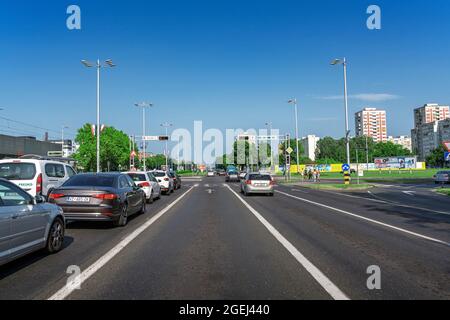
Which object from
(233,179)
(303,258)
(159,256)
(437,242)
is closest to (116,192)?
(159,256)

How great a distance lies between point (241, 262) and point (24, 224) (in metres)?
3.56

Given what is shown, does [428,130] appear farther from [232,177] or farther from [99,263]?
[99,263]

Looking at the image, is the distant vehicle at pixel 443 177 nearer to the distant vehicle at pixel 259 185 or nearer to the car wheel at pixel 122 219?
the distant vehicle at pixel 259 185

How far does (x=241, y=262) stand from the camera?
6.59 metres

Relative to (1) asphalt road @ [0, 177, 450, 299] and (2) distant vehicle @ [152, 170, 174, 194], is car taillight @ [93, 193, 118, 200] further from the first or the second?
(2) distant vehicle @ [152, 170, 174, 194]

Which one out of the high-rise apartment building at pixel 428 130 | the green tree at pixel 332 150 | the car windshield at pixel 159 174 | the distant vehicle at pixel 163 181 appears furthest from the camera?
the green tree at pixel 332 150

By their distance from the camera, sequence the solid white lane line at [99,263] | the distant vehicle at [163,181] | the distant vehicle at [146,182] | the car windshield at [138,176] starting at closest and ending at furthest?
the solid white lane line at [99,263], the distant vehicle at [146,182], the car windshield at [138,176], the distant vehicle at [163,181]

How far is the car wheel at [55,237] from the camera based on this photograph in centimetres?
725

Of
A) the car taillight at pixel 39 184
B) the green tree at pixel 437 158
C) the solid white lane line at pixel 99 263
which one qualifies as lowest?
the solid white lane line at pixel 99 263

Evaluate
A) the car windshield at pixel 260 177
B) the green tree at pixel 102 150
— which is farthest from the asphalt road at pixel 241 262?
the green tree at pixel 102 150

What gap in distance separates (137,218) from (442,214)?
10.8 m

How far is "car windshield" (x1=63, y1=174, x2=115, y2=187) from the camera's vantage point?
1053 centimetres

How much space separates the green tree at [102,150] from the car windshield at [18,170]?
207 feet
